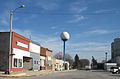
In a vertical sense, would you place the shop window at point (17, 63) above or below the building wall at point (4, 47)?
below

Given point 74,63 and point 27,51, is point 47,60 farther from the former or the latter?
point 74,63

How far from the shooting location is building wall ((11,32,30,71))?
3366 centimetres

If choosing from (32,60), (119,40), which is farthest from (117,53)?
(32,60)

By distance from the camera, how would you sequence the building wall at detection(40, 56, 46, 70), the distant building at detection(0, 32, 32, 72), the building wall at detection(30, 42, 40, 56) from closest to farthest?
the distant building at detection(0, 32, 32, 72) < the building wall at detection(30, 42, 40, 56) < the building wall at detection(40, 56, 46, 70)

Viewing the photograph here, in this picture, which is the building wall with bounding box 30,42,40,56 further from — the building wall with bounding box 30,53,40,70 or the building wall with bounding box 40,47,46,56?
the building wall with bounding box 40,47,46,56

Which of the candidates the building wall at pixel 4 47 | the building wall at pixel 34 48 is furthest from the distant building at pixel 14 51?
the building wall at pixel 34 48

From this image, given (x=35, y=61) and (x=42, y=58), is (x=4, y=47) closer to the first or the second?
(x=35, y=61)

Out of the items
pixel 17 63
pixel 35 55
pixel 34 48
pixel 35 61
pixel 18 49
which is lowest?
pixel 35 61

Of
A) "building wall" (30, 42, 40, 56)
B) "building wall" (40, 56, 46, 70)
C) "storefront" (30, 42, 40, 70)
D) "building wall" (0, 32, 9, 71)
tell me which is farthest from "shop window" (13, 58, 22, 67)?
"building wall" (40, 56, 46, 70)

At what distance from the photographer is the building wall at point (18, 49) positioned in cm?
3366

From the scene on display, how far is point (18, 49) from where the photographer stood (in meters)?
35.8

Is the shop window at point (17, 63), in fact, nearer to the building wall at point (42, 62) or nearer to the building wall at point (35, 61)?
the building wall at point (35, 61)

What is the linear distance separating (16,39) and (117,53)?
7176cm

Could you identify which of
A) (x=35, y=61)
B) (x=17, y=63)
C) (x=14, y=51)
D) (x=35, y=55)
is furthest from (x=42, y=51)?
(x=14, y=51)
